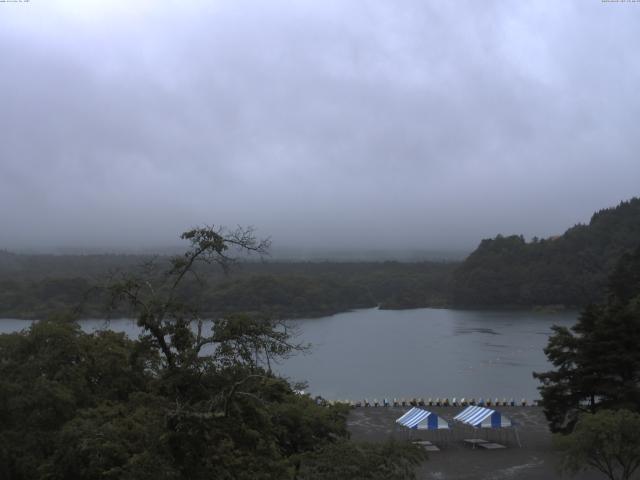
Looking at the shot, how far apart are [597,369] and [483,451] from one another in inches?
108

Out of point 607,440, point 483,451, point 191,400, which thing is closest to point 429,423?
point 483,451

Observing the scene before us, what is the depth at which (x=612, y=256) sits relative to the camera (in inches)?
2122

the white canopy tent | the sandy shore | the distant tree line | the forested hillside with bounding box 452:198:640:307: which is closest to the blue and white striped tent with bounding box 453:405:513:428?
the white canopy tent

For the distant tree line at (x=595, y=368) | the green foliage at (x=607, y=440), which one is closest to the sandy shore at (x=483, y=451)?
the distant tree line at (x=595, y=368)

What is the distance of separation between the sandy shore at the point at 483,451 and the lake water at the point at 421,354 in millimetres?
6609

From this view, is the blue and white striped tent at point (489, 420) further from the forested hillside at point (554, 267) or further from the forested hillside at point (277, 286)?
the forested hillside at point (554, 267)

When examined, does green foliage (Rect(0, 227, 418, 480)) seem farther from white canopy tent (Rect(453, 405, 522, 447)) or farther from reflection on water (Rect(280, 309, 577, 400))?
reflection on water (Rect(280, 309, 577, 400))

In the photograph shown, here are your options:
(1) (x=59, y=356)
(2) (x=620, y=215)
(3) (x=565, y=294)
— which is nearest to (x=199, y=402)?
(1) (x=59, y=356)

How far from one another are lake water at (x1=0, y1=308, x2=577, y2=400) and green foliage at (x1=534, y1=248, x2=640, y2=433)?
1006 cm

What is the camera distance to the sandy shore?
11609mm

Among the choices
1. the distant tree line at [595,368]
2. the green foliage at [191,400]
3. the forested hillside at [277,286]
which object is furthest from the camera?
the forested hillside at [277,286]

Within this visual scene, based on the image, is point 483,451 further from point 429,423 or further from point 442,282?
point 442,282

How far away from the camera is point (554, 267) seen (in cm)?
5631

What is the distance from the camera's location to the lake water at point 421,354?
27406 mm
